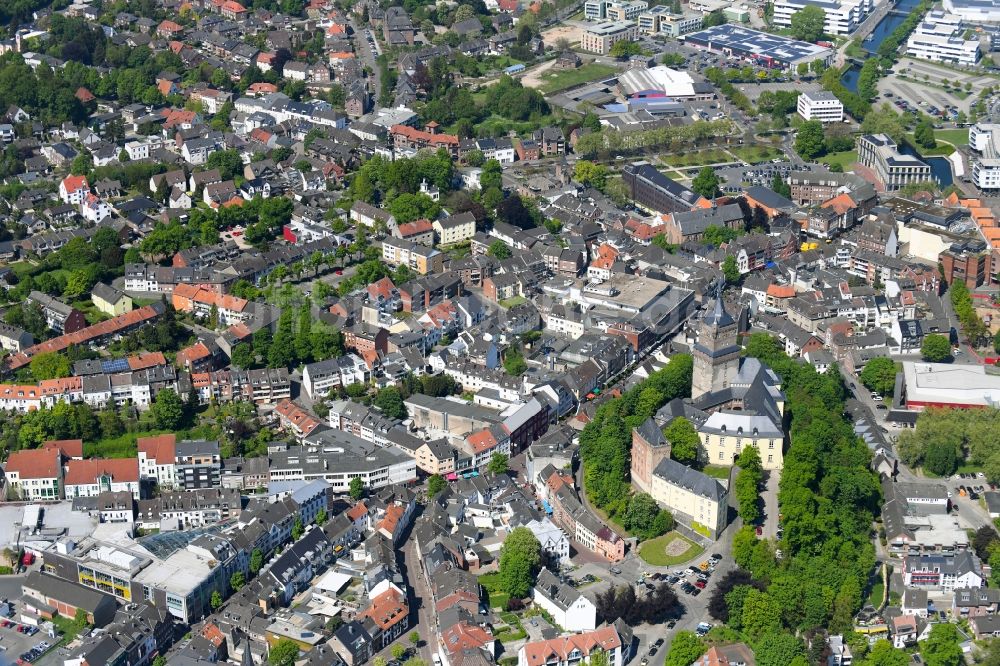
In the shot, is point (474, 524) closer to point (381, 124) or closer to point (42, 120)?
point (381, 124)

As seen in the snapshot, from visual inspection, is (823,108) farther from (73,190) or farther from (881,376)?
(73,190)

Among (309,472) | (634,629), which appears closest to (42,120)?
(309,472)

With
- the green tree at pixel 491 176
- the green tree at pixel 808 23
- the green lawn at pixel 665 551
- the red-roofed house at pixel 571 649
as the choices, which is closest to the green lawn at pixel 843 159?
the green tree at pixel 491 176

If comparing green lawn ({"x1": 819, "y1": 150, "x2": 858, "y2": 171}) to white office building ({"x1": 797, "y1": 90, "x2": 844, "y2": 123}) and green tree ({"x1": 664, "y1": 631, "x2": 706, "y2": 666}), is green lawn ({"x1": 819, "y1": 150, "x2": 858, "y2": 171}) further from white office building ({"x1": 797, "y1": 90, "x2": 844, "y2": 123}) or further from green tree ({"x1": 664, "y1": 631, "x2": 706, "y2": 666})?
green tree ({"x1": 664, "y1": 631, "x2": 706, "y2": 666})

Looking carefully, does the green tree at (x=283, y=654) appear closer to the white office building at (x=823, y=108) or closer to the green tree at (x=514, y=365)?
the green tree at (x=514, y=365)

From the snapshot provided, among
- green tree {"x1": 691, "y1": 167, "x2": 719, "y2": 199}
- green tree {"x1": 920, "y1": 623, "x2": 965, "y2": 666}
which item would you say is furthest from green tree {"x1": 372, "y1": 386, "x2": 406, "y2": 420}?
green tree {"x1": 691, "y1": 167, "x2": 719, "y2": 199}

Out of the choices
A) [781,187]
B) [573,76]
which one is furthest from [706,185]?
[573,76]
